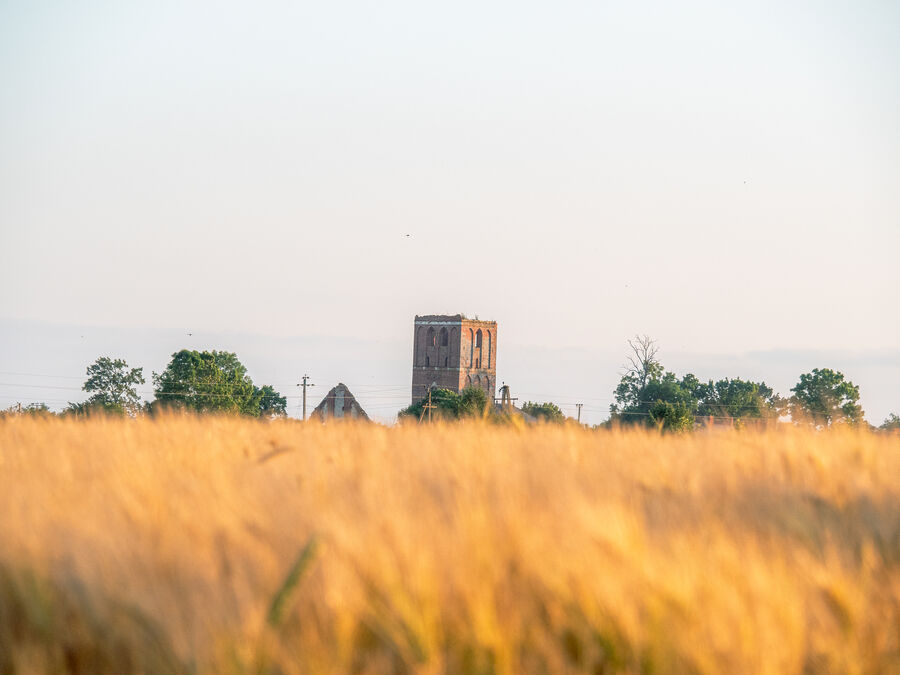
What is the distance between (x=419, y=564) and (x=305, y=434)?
11.8 ft

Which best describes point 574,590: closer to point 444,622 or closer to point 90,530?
point 444,622

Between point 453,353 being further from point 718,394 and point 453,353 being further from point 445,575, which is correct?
point 445,575

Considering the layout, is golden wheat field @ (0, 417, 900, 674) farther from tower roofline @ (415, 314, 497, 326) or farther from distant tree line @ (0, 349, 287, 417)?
tower roofline @ (415, 314, 497, 326)

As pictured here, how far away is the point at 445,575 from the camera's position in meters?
2.05

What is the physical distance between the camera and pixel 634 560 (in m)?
2.01

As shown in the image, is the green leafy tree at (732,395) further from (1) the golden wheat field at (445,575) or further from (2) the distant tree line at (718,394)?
(1) the golden wheat field at (445,575)

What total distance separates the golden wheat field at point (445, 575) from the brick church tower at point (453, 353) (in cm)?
13999

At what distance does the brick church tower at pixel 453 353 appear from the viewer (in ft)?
474

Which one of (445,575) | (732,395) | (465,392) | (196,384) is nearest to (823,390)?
(732,395)

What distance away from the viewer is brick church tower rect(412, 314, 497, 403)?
144 metres

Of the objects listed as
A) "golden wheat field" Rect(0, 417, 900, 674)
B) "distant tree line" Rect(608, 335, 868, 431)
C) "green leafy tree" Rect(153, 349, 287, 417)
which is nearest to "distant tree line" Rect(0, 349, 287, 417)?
"green leafy tree" Rect(153, 349, 287, 417)

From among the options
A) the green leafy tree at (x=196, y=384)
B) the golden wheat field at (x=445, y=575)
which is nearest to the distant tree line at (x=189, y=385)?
the green leafy tree at (x=196, y=384)

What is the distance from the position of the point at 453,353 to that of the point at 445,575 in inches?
5619

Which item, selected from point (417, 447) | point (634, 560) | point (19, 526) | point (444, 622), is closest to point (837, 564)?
point (634, 560)
